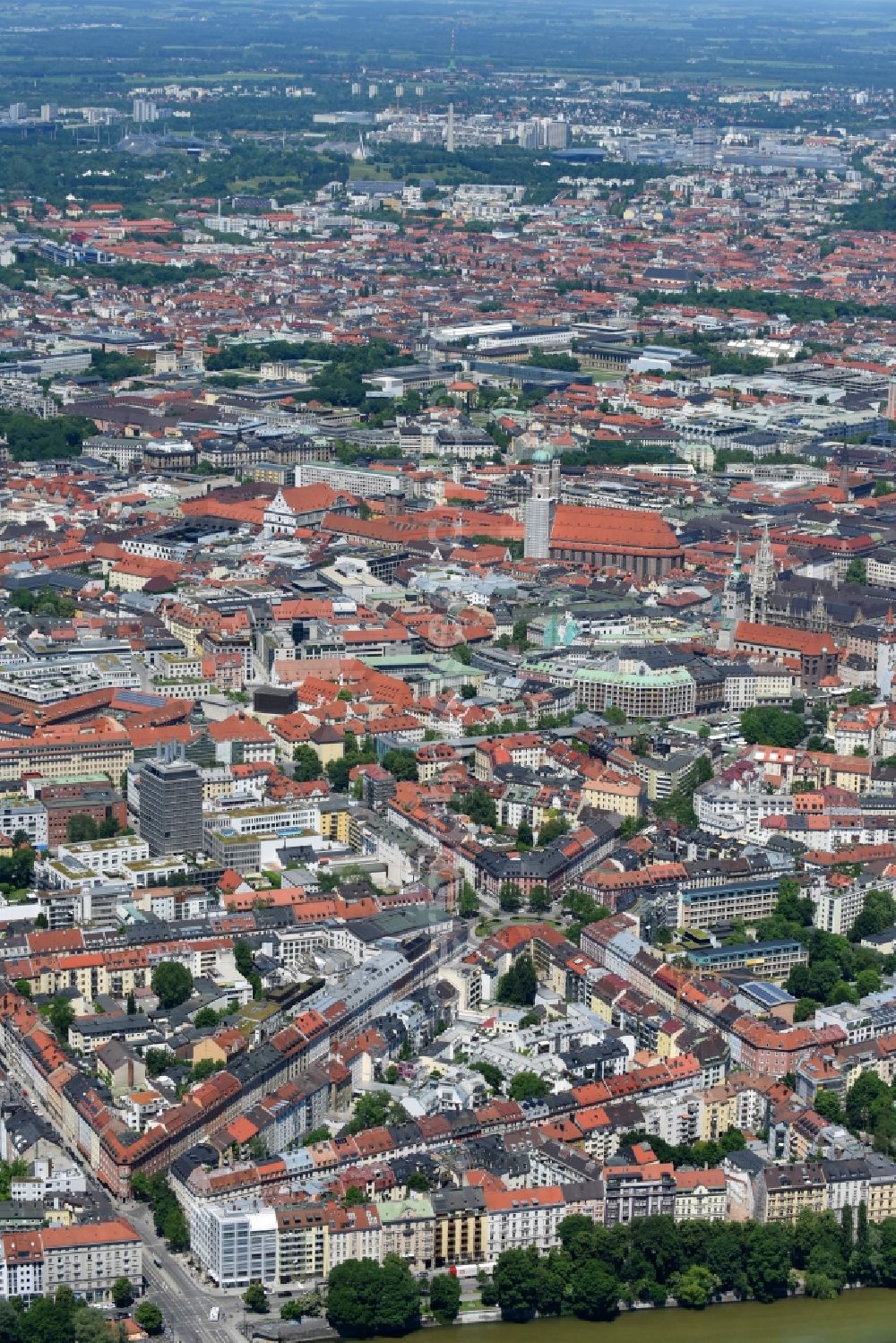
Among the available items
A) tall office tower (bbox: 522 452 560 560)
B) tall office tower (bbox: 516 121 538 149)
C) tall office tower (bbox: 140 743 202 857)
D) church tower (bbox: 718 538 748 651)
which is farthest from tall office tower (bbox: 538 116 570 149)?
tall office tower (bbox: 140 743 202 857)

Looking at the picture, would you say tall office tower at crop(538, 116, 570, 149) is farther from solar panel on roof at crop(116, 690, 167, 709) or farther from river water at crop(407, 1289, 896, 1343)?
river water at crop(407, 1289, 896, 1343)

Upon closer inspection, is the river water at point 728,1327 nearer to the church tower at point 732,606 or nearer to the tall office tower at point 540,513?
the church tower at point 732,606

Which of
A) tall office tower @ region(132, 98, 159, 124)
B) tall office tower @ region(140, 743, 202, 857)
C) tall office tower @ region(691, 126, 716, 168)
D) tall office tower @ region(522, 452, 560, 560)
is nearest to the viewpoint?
tall office tower @ region(140, 743, 202, 857)

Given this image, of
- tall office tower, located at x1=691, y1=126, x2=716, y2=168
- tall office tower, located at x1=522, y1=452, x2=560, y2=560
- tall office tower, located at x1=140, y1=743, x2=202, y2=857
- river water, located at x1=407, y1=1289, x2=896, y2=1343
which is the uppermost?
tall office tower, located at x1=140, y1=743, x2=202, y2=857

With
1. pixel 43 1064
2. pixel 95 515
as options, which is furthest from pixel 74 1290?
pixel 95 515

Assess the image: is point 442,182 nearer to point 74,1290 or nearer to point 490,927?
point 490,927

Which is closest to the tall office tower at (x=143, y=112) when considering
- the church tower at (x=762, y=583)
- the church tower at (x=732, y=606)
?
the church tower at (x=732, y=606)
